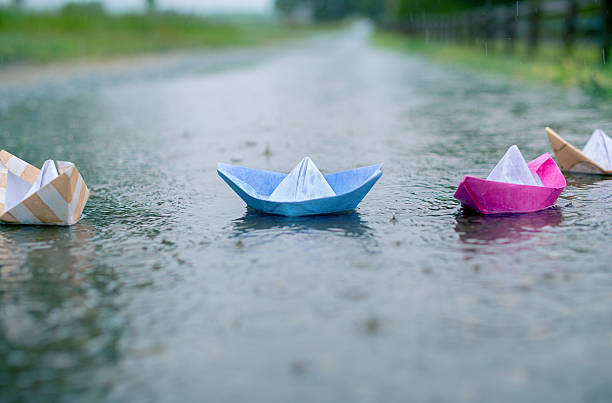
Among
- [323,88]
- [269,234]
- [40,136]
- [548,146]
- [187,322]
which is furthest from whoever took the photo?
[323,88]

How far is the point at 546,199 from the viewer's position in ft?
14.7

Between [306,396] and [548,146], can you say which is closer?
Result: [306,396]

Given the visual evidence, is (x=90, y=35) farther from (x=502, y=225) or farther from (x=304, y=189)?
(x=502, y=225)

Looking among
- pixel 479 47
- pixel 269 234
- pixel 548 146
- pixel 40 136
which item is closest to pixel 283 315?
pixel 269 234

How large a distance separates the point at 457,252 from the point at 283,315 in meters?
1.18

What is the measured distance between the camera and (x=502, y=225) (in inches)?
165

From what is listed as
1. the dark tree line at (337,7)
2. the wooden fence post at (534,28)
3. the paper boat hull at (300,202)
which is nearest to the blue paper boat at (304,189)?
the paper boat hull at (300,202)

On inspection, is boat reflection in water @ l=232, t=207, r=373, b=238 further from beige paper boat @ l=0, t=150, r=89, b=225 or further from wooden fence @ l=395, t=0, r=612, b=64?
wooden fence @ l=395, t=0, r=612, b=64

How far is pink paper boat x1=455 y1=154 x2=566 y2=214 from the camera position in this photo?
4.32m

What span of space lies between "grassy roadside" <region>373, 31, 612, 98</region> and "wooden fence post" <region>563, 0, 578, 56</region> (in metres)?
0.29

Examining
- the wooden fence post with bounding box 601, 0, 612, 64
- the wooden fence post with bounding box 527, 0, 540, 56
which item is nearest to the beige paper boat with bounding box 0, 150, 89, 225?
the wooden fence post with bounding box 601, 0, 612, 64

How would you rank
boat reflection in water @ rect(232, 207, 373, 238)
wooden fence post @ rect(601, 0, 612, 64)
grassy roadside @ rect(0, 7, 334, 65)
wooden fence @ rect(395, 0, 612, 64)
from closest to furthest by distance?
boat reflection in water @ rect(232, 207, 373, 238)
wooden fence post @ rect(601, 0, 612, 64)
wooden fence @ rect(395, 0, 612, 64)
grassy roadside @ rect(0, 7, 334, 65)

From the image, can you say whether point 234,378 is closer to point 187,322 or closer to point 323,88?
point 187,322

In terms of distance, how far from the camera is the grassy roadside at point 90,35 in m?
21.0
